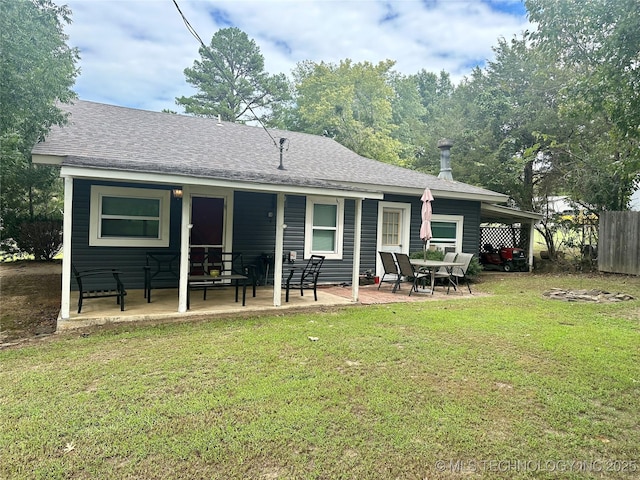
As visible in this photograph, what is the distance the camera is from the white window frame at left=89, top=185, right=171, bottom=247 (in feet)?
24.0

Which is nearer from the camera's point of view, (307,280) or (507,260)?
(307,280)

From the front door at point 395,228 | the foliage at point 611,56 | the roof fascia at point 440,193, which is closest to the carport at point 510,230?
the roof fascia at point 440,193

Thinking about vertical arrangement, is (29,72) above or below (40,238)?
above

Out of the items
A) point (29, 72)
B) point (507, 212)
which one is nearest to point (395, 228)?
point (507, 212)

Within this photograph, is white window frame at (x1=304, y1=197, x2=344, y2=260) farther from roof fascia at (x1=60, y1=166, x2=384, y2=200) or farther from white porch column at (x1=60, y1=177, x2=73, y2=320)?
white porch column at (x1=60, y1=177, x2=73, y2=320)

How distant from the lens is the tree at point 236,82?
26.6 metres

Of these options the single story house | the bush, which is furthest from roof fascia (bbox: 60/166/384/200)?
the bush

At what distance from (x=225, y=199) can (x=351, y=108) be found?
61.0 ft

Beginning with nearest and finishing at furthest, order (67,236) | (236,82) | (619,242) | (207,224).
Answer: (67,236)
(207,224)
(619,242)
(236,82)

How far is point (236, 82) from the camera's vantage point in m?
27.5

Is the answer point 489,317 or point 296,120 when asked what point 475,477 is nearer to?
point 489,317

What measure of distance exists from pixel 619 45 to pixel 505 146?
1353cm

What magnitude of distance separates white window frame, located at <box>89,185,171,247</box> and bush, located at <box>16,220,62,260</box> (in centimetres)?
660

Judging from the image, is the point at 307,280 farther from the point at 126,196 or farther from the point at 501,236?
the point at 501,236
